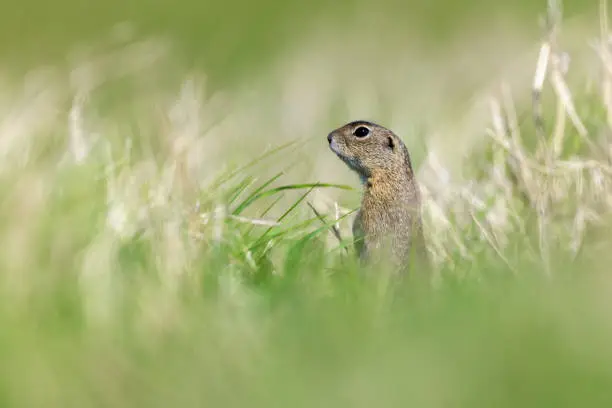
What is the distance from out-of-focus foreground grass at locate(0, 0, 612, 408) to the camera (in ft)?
9.20

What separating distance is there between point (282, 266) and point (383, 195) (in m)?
1.18

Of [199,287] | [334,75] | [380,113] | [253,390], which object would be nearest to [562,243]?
[199,287]

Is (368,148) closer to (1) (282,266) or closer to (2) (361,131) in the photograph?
(2) (361,131)

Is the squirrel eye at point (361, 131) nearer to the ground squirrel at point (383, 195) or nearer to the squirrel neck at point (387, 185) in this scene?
A: the ground squirrel at point (383, 195)

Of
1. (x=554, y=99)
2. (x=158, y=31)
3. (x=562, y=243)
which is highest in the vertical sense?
(x=158, y=31)

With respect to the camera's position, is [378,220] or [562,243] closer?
[562,243]

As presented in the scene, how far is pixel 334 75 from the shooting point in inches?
433

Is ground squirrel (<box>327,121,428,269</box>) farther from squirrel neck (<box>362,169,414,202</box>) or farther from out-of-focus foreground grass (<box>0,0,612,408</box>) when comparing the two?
out-of-focus foreground grass (<box>0,0,612,408</box>)

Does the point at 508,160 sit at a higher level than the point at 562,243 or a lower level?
higher

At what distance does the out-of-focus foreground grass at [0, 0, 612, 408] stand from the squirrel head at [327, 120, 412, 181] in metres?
0.22

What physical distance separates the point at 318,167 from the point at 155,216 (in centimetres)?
283

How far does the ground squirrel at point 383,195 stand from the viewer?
16.8ft

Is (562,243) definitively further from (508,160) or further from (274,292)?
(274,292)

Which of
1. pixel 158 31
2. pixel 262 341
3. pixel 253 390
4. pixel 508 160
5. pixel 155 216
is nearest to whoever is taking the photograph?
pixel 253 390
